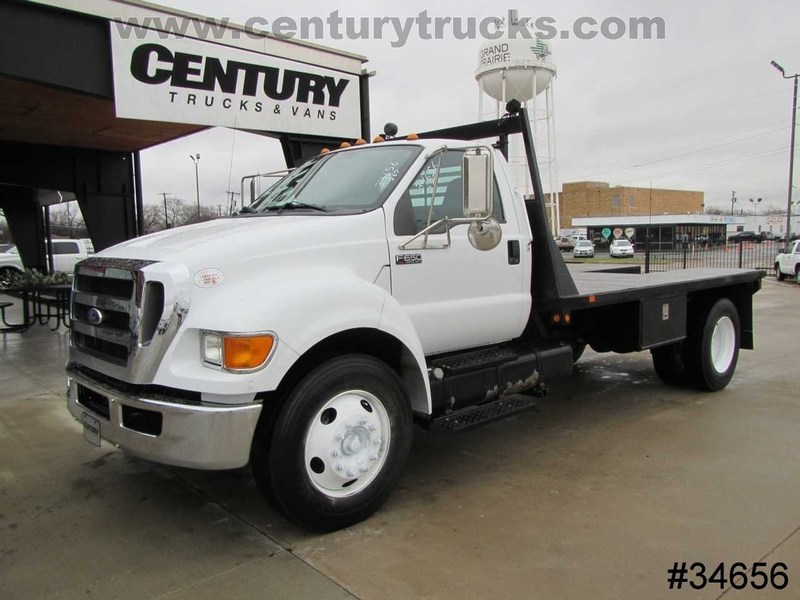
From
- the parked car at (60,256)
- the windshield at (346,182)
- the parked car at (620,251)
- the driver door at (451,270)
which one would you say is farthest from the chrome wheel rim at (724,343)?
the parked car at (620,251)

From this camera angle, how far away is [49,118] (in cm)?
1056

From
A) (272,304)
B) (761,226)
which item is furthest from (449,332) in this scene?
(761,226)

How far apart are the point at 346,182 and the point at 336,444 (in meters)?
1.80

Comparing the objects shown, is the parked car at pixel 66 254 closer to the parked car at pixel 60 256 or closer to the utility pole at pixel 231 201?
the parked car at pixel 60 256

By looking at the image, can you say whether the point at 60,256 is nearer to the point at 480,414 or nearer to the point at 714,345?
the point at 714,345

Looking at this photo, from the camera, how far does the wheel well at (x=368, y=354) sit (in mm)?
3475

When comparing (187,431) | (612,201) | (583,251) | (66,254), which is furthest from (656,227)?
(187,431)

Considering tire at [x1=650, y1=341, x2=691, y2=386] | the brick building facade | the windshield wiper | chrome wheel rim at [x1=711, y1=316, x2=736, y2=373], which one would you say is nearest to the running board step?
the windshield wiper

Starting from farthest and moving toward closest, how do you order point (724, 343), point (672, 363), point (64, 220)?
1. point (64, 220)
2. point (724, 343)
3. point (672, 363)

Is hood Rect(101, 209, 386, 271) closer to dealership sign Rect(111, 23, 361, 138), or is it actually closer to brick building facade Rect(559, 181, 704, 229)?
dealership sign Rect(111, 23, 361, 138)

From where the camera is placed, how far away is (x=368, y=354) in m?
3.91

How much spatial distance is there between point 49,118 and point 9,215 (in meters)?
7.30

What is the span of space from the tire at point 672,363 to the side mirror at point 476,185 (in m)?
3.71

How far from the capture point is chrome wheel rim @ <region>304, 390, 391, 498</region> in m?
3.49
